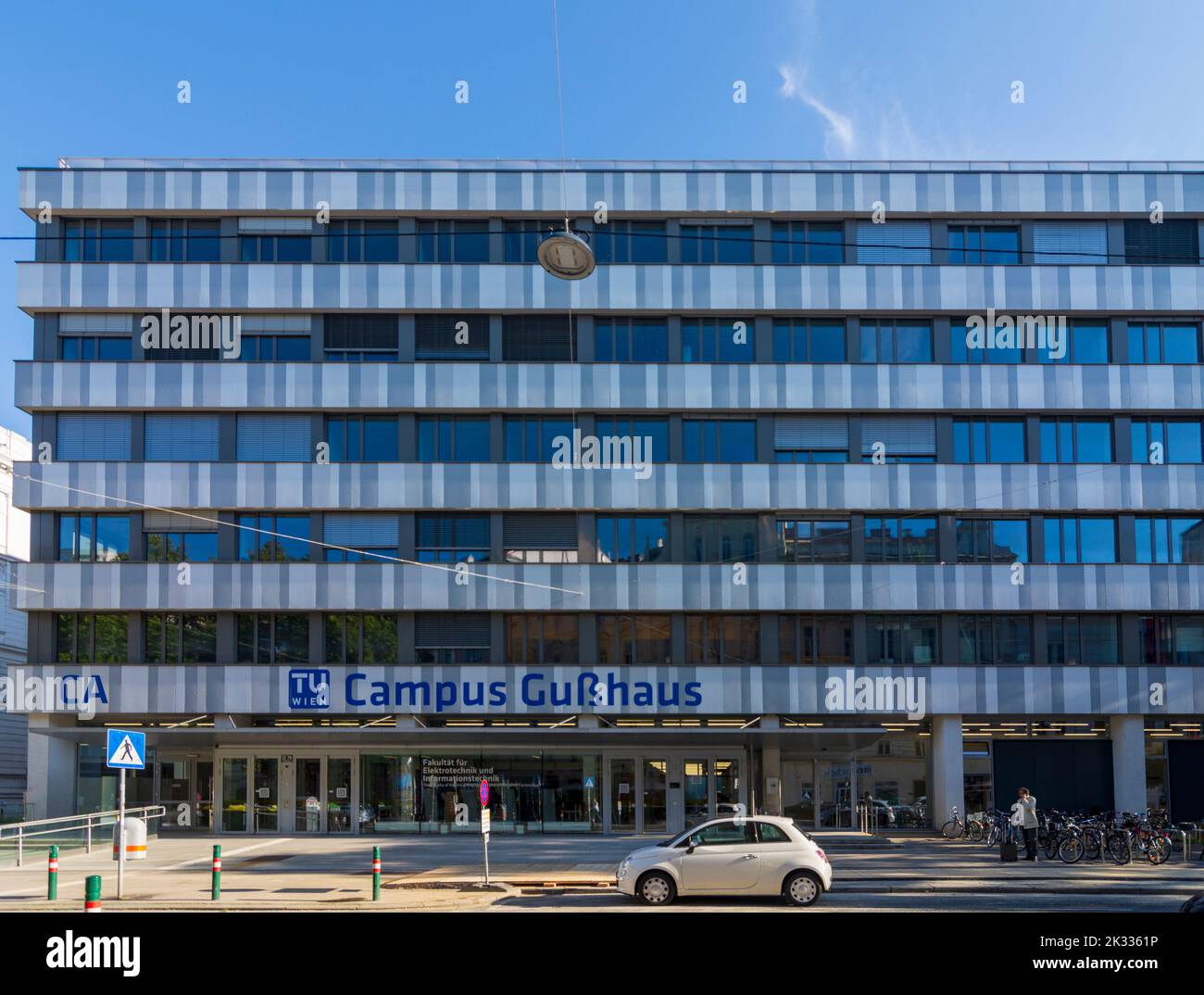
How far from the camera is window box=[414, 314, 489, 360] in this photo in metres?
39.8

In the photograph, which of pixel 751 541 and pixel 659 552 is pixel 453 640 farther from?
pixel 751 541

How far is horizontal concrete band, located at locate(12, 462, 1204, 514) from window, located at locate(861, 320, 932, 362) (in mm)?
3820

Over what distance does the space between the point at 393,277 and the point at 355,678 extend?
44.4 feet

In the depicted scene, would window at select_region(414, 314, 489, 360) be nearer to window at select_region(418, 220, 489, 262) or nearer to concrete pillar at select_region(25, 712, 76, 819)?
window at select_region(418, 220, 489, 262)

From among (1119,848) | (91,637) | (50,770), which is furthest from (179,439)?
(1119,848)

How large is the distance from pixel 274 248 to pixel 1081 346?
27.8 metres

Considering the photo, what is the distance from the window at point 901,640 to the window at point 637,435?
9.04 metres

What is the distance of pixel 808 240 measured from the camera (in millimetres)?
39969

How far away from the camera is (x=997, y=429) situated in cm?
3972

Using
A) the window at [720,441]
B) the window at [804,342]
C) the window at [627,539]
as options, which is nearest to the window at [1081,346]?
the window at [804,342]

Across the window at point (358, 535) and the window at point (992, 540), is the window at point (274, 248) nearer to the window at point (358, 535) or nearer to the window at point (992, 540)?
the window at point (358, 535)

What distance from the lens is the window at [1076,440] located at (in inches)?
1556

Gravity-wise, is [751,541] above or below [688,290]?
below
